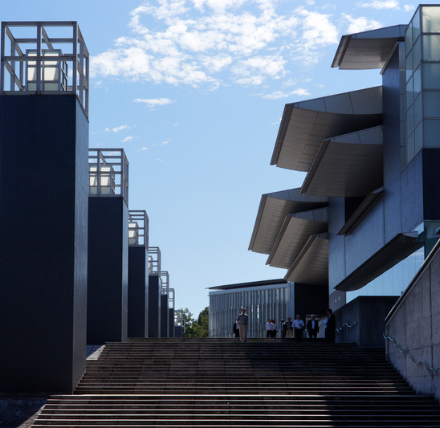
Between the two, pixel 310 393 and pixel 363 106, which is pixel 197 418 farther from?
pixel 363 106

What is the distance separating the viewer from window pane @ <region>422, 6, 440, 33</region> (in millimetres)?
22594

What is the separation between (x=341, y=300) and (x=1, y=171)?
22423 mm

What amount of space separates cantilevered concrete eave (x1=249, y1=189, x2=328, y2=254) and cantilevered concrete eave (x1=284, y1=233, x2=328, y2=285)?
1910mm

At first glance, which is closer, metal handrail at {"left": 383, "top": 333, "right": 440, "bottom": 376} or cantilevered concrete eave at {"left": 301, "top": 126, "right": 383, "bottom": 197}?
metal handrail at {"left": 383, "top": 333, "right": 440, "bottom": 376}

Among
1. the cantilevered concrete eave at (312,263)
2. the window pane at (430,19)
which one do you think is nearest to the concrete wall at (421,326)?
the window pane at (430,19)

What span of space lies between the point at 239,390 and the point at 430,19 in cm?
1231

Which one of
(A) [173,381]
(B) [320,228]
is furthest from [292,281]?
(A) [173,381]

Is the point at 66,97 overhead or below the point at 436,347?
overhead

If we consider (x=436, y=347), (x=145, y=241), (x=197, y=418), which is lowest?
(x=197, y=418)

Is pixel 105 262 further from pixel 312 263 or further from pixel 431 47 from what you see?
pixel 312 263

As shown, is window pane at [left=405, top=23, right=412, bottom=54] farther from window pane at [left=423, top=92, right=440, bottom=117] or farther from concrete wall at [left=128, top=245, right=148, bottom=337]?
concrete wall at [left=128, top=245, right=148, bottom=337]

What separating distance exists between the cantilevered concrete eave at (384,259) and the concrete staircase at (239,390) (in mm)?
3583

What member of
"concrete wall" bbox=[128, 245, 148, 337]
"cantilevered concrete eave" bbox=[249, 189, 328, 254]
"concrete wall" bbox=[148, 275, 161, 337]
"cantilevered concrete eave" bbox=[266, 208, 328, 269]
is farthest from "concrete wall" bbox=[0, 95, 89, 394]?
"concrete wall" bbox=[148, 275, 161, 337]

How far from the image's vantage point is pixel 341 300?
37.4m
